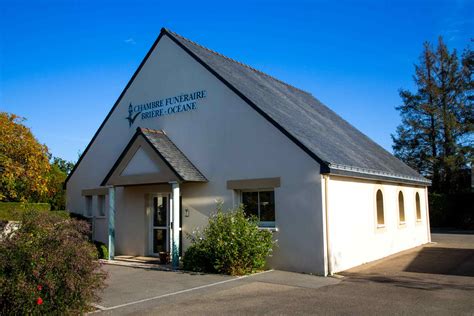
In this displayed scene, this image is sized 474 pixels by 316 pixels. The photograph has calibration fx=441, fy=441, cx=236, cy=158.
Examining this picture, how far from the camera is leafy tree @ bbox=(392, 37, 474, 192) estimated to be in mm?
35000

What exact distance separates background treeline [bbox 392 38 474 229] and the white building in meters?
18.5

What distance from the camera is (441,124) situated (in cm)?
3619

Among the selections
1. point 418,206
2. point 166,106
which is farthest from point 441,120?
point 166,106

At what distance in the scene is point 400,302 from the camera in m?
8.51

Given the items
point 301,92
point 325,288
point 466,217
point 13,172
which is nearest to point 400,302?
point 325,288

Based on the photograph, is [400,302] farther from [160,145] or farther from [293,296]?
[160,145]

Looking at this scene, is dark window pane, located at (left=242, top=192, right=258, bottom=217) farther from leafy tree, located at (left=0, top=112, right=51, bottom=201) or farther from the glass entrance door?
leafy tree, located at (left=0, top=112, right=51, bottom=201)

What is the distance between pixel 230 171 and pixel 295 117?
3275mm

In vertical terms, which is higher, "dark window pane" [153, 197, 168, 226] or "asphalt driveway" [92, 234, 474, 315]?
"dark window pane" [153, 197, 168, 226]

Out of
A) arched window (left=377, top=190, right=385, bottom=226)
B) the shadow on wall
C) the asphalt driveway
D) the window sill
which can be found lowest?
the shadow on wall

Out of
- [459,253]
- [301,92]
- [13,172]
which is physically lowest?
[459,253]

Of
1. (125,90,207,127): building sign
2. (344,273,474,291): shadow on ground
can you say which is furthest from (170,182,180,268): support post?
(344,273,474,291): shadow on ground

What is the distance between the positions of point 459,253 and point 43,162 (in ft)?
49.4

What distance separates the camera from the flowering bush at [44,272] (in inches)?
255
